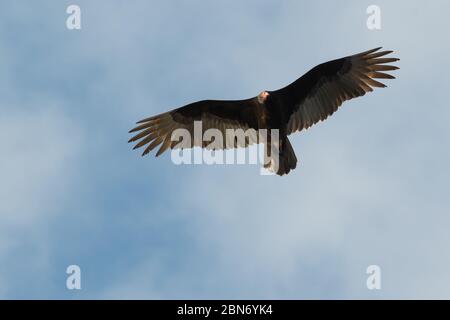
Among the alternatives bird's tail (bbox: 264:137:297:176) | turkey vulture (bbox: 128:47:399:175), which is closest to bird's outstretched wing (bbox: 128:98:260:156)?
turkey vulture (bbox: 128:47:399:175)

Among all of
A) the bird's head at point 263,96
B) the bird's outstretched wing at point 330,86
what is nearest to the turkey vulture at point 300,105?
the bird's outstretched wing at point 330,86

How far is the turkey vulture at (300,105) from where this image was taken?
13.5 metres

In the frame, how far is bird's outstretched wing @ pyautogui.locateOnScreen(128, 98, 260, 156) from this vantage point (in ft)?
44.1

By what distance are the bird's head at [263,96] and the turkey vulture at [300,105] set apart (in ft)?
1.46

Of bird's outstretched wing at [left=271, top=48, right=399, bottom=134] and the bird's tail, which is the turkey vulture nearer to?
bird's outstretched wing at [left=271, top=48, right=399, bottom=134]

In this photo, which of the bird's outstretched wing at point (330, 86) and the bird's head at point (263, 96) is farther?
the bird's outstretched wing at point (330, 86)

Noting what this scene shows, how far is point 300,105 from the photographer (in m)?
13.5

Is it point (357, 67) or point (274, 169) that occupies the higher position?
point (357, 67)

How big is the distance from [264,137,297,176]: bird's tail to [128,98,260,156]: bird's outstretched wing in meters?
0.64

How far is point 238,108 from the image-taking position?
43.8ft

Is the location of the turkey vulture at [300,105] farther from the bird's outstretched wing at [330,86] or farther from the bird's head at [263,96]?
the bird's head at [263,96]
